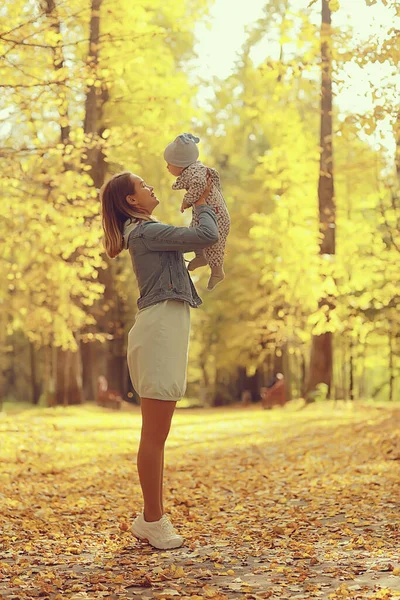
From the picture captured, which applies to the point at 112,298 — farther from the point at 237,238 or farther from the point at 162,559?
the point at 162,559

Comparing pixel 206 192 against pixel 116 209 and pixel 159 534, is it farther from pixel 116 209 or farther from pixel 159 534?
pixel 159 534

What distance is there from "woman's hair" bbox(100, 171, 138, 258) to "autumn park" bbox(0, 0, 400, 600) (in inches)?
0.5

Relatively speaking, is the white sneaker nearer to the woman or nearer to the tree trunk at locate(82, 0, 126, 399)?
the woman

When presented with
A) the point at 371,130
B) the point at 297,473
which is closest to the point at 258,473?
the point at 297,473

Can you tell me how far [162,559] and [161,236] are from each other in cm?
179

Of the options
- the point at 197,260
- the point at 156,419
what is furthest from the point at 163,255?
the point at 156,419

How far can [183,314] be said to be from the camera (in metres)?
5.12

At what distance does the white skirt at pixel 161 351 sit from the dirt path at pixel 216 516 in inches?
37.0

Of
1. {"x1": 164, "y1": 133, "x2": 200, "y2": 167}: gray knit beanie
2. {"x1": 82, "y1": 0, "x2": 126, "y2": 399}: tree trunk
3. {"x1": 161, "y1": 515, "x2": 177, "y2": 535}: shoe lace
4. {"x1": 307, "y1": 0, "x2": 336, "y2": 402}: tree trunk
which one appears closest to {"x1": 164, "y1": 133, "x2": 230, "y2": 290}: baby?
{"x1": 164, "y1": 133, "x2": 200, "y2": 167}: gray knit beanie

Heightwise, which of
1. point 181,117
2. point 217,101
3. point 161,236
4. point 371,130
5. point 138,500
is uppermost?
point 217,101

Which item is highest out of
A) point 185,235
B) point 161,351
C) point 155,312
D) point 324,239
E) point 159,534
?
point 324,239

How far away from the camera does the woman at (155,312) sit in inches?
198

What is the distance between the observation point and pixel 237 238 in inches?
1014

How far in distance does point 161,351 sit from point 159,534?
1.08 m
